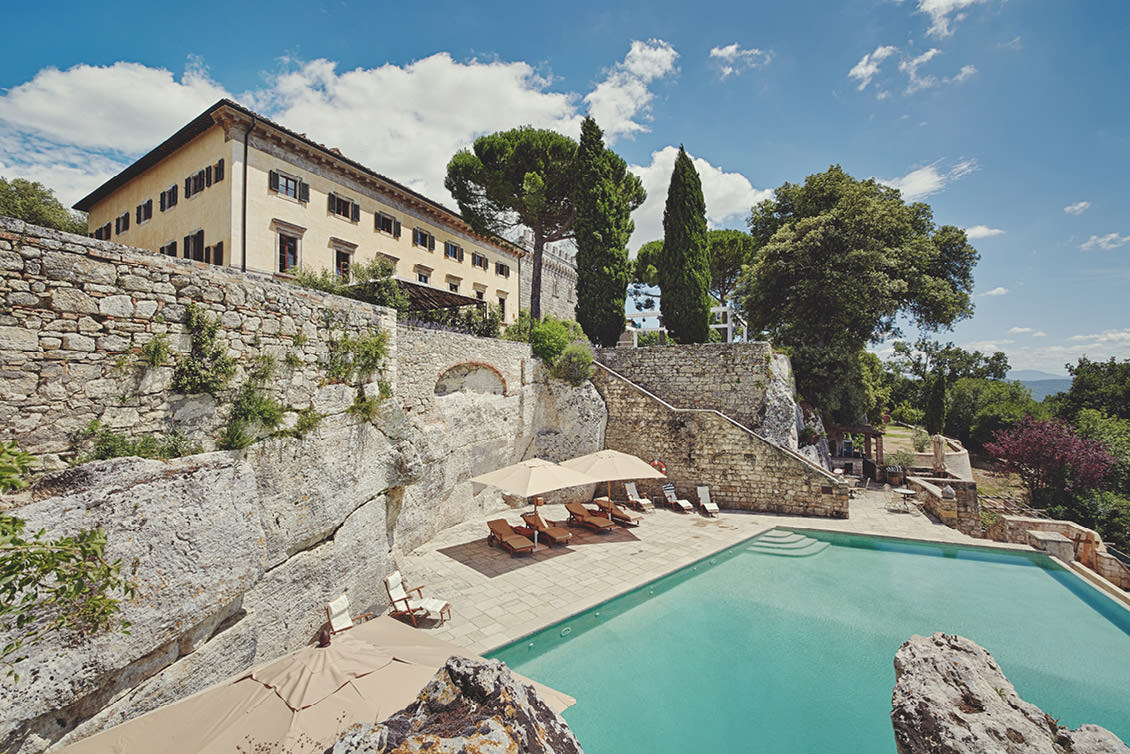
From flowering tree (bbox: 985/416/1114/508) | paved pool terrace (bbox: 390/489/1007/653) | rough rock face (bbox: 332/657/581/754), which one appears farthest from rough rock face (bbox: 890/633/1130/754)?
flowering tree (bbox: 985/416/1114/508)

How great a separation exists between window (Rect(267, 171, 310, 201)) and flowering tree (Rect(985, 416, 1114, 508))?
2893 centimetres

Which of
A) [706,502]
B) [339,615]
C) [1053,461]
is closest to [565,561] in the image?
[339,615]

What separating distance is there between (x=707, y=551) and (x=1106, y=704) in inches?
250

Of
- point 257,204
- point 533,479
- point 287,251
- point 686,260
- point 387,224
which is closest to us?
point 533,479

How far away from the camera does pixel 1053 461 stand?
1700cm

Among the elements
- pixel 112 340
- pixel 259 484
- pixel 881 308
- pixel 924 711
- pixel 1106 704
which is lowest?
pixel 1106 704

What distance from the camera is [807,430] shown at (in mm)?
18453

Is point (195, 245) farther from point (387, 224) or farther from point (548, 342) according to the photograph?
point (548, 342)

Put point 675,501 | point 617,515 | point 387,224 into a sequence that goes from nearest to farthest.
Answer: point 617,515 < point 675,501 < point 387,224

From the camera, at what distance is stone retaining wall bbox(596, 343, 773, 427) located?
672 inches

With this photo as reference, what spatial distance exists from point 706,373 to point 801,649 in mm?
11350

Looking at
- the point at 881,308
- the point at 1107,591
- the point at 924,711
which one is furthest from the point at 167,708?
the point at 881,308

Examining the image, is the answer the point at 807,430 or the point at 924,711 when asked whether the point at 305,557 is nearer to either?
the point at 924,711

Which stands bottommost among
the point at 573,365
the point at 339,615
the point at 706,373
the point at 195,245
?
the point at 339,615
